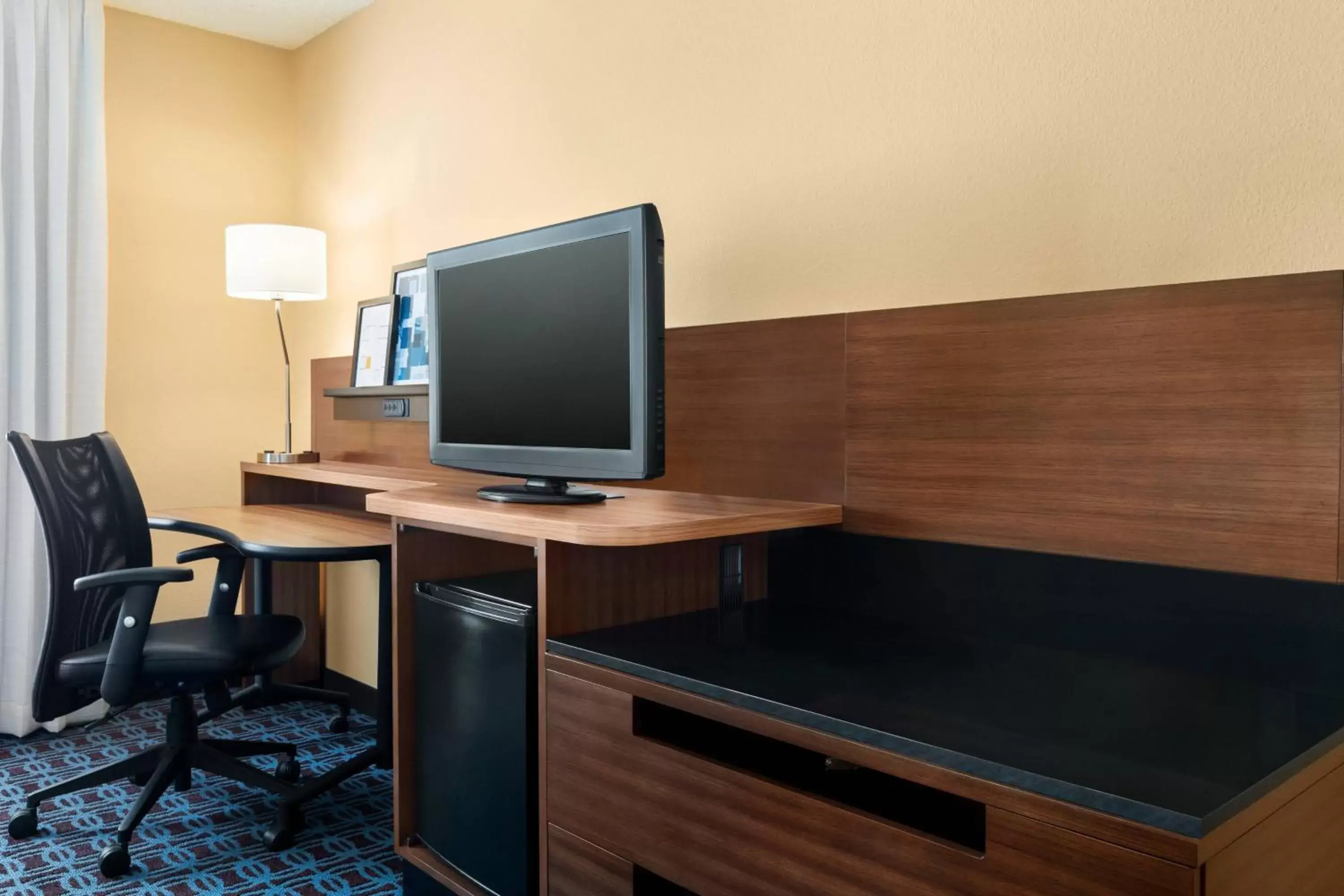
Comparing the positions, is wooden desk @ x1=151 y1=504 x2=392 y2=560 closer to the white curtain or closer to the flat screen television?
the flat screen television

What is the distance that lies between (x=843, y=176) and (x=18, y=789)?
2498mm

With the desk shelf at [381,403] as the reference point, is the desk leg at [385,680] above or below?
below

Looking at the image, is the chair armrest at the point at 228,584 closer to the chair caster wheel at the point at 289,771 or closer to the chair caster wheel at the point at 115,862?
the chair caster wheel at the point at 289,771

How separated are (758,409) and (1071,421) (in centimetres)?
58

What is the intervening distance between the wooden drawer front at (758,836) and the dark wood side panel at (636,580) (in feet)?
0.39

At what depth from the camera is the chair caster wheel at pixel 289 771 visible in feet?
8.02

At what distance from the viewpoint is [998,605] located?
1423mm

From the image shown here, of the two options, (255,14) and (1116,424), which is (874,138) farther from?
(255,14)

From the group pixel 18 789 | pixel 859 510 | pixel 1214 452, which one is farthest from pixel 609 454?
pixel 18 789

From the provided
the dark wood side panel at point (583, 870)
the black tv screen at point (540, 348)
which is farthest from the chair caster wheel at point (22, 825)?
the dark wood side panel at point (583, 870)

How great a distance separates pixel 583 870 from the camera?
138 centimetres

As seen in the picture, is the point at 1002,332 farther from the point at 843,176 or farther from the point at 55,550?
the point at 55,550

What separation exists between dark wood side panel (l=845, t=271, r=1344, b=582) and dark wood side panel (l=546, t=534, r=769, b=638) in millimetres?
254

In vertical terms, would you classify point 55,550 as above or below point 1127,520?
below
